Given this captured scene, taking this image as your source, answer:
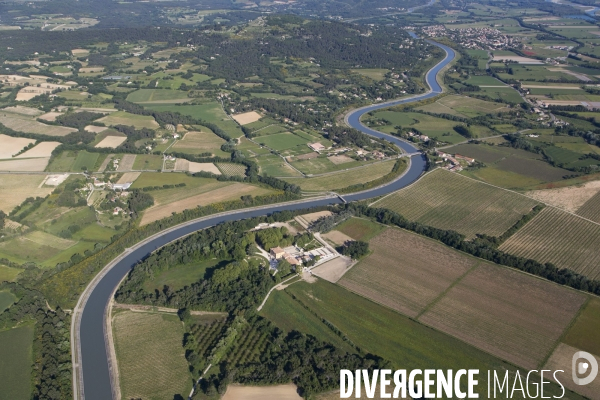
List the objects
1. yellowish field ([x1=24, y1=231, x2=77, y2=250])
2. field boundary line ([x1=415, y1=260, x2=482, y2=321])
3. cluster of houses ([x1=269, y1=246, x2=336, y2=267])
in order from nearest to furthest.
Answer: field boundary line ([x1=415, y1=260, x2=482, y2=321]) < cluster of houses ([x1=269, y1=246, x2=336, y2=267]) < yellowish field ([x1=24, y1=231, x2=77, y2=250])

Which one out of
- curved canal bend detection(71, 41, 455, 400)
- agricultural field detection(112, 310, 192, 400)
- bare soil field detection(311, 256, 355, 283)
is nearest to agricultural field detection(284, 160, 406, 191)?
curved canal bend detection(71, 41, 455, 400)

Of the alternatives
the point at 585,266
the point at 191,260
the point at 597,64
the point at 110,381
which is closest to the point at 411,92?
the point at 597,64

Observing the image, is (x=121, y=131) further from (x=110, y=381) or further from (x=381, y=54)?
(x=381, y=54)

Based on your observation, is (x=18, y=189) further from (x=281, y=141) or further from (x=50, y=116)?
(x=281, y=141)

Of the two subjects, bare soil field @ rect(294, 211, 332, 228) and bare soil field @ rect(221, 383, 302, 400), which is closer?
bare soil field @ rect(221, 383, 302, 400)

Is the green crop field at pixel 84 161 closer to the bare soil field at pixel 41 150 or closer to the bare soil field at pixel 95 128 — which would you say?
the bare soil field at pixel 41 150

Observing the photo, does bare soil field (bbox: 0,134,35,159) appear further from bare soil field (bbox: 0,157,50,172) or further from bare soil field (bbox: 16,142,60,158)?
bare soil field (bbox: 0,157,50,172)
